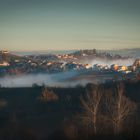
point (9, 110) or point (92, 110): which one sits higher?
point (92, 110)

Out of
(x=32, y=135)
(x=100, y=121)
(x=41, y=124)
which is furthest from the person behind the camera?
(x=41, y=124)

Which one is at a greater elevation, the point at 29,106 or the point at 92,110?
the point at 92,110

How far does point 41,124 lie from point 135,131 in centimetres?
805

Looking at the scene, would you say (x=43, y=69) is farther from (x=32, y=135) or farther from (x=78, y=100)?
(x=32, y=135)

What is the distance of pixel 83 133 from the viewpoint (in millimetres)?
17484

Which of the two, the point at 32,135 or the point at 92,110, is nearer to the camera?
the point at 32,135

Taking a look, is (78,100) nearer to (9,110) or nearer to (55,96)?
(55,96)

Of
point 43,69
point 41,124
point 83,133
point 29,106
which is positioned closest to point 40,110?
point 29,106

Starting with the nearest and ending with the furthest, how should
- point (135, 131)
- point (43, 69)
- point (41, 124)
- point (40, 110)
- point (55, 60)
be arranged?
point (135, 131) < point (41, 124) < point (40, 110) < point (43, 69) < point (55, 60)

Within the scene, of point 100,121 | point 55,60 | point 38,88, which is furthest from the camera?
point 55,60

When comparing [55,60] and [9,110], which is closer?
[9,110]

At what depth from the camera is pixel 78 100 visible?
3097 centimetres

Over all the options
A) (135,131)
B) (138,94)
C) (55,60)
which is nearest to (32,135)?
(135,131)

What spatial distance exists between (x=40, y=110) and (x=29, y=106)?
273 cm
